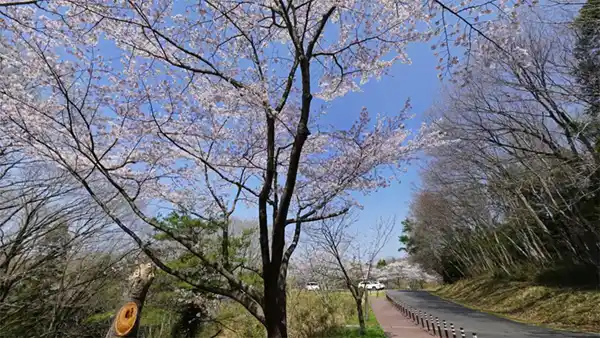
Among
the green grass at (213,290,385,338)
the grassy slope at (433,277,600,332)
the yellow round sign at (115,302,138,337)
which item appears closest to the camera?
the yellow round sign at (115,302,138,337)

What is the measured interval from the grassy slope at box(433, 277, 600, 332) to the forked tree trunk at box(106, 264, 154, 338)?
12005 millimetres

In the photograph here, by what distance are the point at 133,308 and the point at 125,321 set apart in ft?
0.35

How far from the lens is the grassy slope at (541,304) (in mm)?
10594

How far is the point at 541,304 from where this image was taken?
44.4 ft

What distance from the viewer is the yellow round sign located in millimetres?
2262

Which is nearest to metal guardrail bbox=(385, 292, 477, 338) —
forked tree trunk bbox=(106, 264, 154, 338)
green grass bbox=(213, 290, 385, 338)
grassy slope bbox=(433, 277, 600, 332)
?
green grass bbox=(213, 290, 385, 338)

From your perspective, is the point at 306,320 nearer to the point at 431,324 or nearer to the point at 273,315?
the point at 431,324

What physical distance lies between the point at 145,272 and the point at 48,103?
299 centimetres

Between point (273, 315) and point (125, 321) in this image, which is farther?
point (273, 315)

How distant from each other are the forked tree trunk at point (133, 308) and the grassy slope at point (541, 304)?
1201 cm

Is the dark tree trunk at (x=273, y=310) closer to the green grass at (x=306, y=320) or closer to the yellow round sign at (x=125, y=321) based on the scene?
the yellow round sign at (x=125, y=321)

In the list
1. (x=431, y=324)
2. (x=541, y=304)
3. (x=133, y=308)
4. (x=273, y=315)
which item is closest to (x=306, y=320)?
(x=431, y=324)

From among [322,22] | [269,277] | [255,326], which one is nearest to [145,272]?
[269,277]

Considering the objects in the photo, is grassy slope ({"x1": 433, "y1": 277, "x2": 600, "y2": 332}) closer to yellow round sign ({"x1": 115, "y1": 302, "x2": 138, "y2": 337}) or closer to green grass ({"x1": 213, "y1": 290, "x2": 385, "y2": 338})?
green grass ({"x1": 213, "y1": 290, "x2": 385, "y2": 338})
